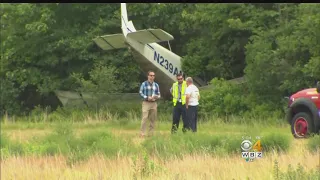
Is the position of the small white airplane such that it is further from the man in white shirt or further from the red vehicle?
the red vehicle

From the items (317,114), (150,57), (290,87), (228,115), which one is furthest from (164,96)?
(317,114)

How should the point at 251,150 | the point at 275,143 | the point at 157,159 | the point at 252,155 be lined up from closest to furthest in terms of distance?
the point at 252,155, the point at 251,150, the point at 157,159, the point at 275,143

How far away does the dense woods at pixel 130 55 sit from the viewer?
80.7 feet

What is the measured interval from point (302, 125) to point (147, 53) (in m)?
13.8

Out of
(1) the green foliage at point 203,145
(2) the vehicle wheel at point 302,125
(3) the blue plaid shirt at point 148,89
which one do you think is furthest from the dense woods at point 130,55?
(1) the green foliage at point 203,145

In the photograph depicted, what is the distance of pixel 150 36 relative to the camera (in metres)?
24.8

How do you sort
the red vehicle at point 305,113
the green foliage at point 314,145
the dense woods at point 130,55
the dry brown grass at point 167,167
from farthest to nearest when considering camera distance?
1. the dense woods at point 130,55
2. the red vehicle at point 305,113
3. the green foliage at point 314,145
4. the dry brown grass at point 167,167

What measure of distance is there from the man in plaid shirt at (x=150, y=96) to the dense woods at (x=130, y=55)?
9.46 metres

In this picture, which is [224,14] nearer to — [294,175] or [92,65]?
[92,65]

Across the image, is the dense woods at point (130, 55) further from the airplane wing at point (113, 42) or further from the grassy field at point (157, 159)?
the grassy field at point (157, 159)

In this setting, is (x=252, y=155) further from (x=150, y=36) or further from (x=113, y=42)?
(x=113, y=42)

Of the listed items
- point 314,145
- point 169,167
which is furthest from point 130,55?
point 169,167

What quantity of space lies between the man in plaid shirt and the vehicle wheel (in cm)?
336

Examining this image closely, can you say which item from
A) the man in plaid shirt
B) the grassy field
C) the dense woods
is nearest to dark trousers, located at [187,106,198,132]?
the man in plaid shirt
